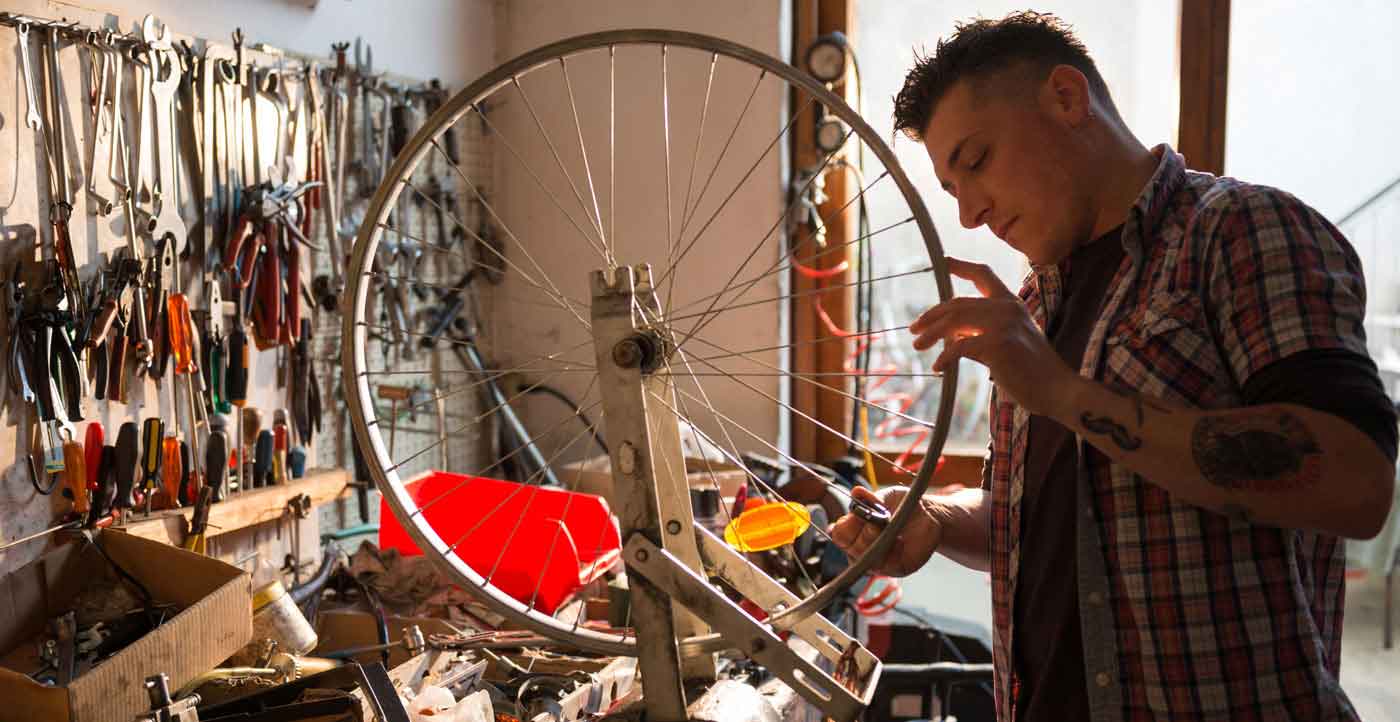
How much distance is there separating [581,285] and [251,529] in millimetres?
1143

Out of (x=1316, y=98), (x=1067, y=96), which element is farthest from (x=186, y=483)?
(x=1316, y=98)

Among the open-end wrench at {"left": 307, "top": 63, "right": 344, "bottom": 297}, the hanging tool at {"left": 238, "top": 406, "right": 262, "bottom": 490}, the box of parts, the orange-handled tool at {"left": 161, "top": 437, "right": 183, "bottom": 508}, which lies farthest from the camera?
the open-end wrench at {"left": 307, "top": 63, "right": 344, "bottom": 297}

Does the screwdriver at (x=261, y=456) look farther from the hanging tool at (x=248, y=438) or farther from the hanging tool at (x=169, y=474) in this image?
the hanging tool at (x=169, y=474)

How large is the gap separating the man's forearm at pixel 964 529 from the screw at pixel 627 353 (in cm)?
41

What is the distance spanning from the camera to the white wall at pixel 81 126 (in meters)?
1.48

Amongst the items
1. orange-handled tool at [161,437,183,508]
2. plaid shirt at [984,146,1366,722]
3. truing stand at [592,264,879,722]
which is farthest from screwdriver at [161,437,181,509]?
plaid shirt at [984,146,1366,722]

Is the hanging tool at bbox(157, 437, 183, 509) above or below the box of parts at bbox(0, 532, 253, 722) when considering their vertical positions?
above

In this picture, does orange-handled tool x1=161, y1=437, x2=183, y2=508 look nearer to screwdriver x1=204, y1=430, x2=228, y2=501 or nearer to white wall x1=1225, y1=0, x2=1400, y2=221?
screwdriver x1=204, y1=430, x2=228, y2=501

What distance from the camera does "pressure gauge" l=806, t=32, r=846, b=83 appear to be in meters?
2.57

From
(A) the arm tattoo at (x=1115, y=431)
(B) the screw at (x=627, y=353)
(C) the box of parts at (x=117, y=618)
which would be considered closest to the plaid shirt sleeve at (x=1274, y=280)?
(A) the arm tattoo at (x=1115, y=431)

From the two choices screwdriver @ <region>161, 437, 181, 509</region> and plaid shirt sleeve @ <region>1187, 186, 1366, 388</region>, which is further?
screwdriver @ <region>161, 437, 181, 509</region>

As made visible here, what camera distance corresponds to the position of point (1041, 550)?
103 cm

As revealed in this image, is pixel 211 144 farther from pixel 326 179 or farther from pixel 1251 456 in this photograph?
pixel 1251 456

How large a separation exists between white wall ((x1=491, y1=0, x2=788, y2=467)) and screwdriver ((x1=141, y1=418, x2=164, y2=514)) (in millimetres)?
1119
